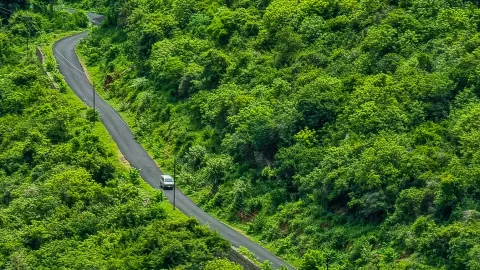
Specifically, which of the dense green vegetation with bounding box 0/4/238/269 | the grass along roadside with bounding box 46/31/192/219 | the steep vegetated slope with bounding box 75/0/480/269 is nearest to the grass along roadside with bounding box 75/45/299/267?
the steep vegetated slope with bounding box 75/0/480/269

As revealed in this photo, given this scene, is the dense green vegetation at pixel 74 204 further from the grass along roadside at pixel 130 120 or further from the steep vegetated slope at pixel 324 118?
the steep vegetated slope at pixel 324 118

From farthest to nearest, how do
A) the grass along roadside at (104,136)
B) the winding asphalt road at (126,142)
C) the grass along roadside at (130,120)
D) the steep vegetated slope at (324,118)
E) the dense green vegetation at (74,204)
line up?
the grass along roadside at (104,136) → the winding asphalt road at (126,142) → the grass along roadside at (130,120) → the dense green vegetation at (74,204) → the steep vegetated slope at (324,118)

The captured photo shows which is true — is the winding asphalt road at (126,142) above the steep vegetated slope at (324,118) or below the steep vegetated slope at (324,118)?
below

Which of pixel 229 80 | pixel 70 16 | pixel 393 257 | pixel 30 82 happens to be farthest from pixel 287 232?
pixel 70 16

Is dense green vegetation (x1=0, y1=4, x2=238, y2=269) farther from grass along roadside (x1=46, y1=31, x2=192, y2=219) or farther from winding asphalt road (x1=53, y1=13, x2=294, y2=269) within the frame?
winding asphalt road (x1=53, y1=13, x2=294, y2=269)

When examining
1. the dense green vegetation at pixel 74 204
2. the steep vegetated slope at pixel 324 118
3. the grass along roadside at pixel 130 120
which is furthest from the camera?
the grass along roadside at pixel 130 120

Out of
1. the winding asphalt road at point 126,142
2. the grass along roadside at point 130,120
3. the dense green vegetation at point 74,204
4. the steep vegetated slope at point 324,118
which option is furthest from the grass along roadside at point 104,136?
the steep vegetated slope at point 324,118

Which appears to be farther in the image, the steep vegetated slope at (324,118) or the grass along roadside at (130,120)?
the grass along roadside at (130,120)
